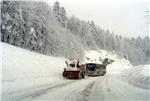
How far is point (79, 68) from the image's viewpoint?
120 ft

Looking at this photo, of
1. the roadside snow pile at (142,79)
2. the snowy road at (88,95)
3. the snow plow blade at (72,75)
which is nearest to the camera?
the snowy road at (88,95)

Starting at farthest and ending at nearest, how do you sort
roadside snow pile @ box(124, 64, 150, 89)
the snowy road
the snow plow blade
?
the snow plow blade < roadside snow pile @ box(124, 64, 150, 89) < the snowy road

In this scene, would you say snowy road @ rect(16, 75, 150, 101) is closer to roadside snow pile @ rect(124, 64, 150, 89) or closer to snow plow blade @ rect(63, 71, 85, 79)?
roadside snow pile @ rect(124, 64, 150, 89)

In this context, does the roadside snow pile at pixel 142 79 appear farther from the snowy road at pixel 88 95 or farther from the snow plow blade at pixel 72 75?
the snow plow blade at pixel 72 75

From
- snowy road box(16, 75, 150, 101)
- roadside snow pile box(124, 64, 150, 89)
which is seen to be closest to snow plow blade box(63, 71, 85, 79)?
roadside snow pile box(124, 64, 150, 89)

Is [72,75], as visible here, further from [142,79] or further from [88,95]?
[88,95]

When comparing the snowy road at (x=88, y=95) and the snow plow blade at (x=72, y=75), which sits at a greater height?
the snow plow blade at (x=72, y=75)

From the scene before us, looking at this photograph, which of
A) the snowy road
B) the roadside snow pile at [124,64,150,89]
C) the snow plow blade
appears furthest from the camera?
the snow plow blade

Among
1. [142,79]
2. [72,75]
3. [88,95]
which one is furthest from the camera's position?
[72,75]

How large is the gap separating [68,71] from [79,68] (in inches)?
84.0

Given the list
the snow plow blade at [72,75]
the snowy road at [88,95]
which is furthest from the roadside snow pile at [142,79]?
the snow plow blade at [72,75]

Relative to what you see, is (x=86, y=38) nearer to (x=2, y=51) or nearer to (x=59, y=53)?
(x=59, y=53)

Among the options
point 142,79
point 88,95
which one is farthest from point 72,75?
point 88,95

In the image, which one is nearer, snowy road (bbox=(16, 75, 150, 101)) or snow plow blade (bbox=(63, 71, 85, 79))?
snowy road (bbox=(16, 75, 150, 101))
